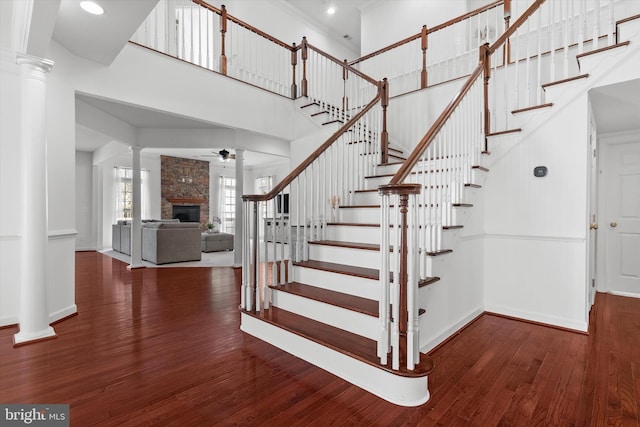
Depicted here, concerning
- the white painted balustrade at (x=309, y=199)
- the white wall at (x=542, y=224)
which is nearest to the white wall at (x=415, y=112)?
the white painted balustrade at (x=309, y=199)

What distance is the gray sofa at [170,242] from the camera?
6211 millimetres

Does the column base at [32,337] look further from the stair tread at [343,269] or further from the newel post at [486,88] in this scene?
the newel post at [486,88]

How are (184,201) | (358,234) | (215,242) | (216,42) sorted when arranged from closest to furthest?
1. (358,234)
2. (216,42)
3. (215,242)
4. (184,201)

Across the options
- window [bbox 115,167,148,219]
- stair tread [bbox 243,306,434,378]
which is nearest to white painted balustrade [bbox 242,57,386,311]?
stair tread [bbox 243,306,434,378]

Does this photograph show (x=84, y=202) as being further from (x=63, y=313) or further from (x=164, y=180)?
(x=63, y=313)

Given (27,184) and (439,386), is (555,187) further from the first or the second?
(27,184)

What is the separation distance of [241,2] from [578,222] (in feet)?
22.9

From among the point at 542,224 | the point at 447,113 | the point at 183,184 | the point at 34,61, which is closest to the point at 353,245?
the point at 447,113

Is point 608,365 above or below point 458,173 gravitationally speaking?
below

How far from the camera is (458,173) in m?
2.89

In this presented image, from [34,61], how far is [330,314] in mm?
3174

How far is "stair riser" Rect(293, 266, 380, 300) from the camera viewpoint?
2.46 m

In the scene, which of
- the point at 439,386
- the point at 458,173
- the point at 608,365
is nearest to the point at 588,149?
the point at 458,173

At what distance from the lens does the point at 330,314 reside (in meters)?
2.44
